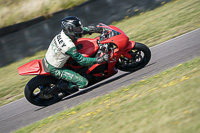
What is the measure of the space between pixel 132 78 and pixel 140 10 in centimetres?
836

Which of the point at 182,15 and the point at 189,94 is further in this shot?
the point at 182,15

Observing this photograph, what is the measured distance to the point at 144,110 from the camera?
383cm

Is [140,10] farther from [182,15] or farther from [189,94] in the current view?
[189,94]

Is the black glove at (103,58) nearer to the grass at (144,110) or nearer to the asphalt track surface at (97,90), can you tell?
the asphalt track surface at (97,90)

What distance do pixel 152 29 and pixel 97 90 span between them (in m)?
4.70

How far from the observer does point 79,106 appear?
559 centimetres

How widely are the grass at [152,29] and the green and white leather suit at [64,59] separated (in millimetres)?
2416

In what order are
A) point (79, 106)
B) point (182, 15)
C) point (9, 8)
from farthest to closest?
1. point (9, 8)
2. point (182, 15)
3. point (79, 106)

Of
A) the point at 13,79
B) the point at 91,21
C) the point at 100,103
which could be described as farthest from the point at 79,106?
the point at 91,21

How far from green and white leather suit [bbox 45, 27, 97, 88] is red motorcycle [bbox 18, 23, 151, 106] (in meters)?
0.18

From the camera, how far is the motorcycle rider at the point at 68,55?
5660mm

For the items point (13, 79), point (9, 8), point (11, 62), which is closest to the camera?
point (13, 79)

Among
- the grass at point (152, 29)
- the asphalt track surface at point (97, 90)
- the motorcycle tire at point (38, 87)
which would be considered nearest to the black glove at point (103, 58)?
the asphalt track surface at point (97, 90)

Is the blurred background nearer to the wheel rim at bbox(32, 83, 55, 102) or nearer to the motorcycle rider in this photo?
the wheel rim at bbox(32, 83, 55, 102)
